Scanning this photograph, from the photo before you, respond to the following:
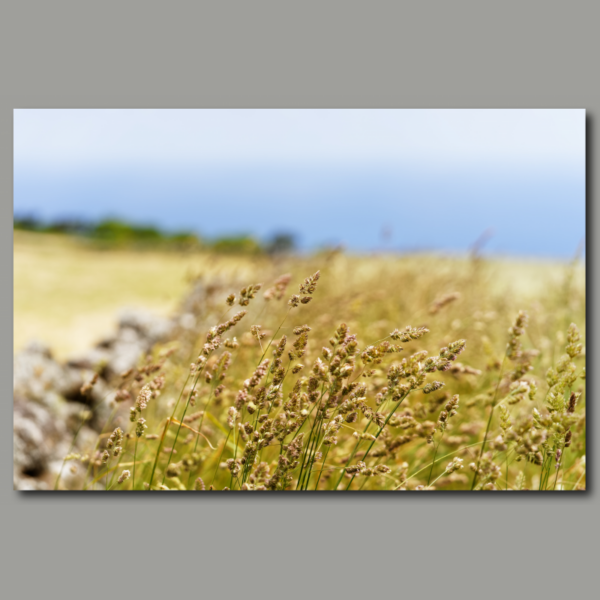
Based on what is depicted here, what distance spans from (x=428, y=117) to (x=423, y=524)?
5.55 feet

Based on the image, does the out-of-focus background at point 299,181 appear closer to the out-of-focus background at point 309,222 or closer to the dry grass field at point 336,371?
the out-of-focus background at point 309,222

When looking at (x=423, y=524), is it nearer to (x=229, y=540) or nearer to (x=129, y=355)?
(x=229, y=540)

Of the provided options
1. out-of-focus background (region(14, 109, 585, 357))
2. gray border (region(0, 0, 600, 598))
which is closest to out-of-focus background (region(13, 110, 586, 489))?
out-of-focus background (region(14, 109, 585, 357))

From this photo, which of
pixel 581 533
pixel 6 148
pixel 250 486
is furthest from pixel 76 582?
pixel 581 533

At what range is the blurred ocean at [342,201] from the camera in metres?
2.73

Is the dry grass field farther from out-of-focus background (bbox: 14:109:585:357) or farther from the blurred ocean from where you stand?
the blurred ocean

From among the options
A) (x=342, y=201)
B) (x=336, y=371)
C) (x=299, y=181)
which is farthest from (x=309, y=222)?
(x=336, y=371)
